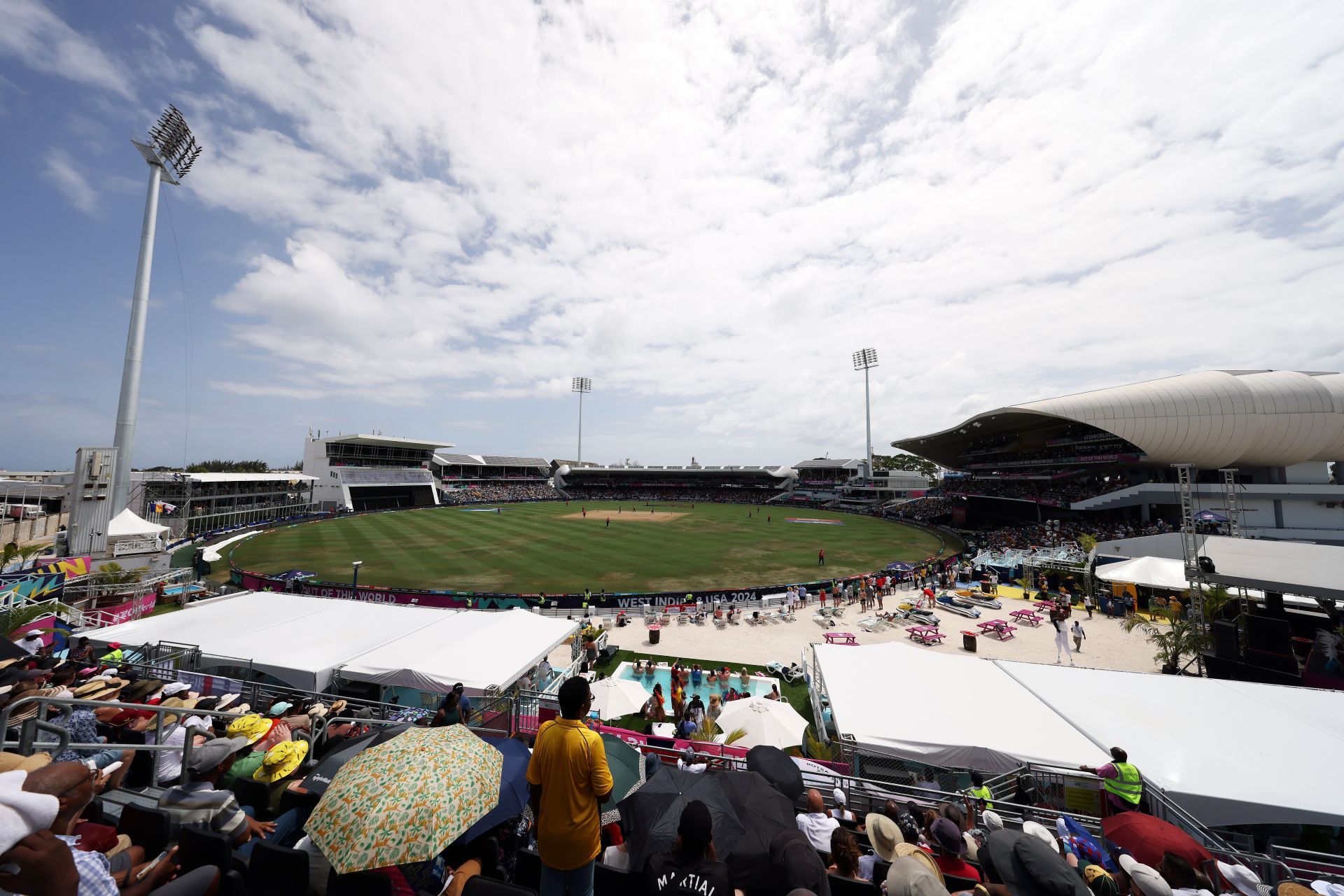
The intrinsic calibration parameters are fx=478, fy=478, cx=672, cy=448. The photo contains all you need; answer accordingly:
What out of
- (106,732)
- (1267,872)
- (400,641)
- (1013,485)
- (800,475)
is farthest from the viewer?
(800,475)

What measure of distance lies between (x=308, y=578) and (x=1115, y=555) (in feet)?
153

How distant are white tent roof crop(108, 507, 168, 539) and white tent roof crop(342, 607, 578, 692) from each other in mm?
25642

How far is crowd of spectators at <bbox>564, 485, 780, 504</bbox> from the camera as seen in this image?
88.9 meters

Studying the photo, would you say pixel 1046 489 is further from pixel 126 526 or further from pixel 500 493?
pixel 500 493

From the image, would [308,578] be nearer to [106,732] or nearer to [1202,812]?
[106,732]

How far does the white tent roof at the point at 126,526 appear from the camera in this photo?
24.9 m

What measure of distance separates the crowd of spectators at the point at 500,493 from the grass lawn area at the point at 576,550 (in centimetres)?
2008

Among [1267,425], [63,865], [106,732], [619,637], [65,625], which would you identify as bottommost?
[619,637]

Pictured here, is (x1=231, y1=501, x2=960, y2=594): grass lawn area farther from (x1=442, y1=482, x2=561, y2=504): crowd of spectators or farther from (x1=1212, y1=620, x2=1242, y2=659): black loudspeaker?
(x1=442, y1=482, x2=561, y2=504): crowd of spectators

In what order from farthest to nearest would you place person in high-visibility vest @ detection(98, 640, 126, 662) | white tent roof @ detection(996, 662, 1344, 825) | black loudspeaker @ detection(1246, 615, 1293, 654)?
black loudspeaker @ detection(1246, 615, 1293, 654) → person in high-visibility vest @ detection(98, 640, 126, 662) → white tent roof @ detection(996, 662, 1344, 825)

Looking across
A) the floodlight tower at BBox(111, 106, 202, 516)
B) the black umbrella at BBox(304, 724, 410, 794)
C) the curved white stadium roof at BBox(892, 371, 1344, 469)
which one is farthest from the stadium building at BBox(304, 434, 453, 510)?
the curved white stadium roof at BBox(892, 371, 1344, 469)

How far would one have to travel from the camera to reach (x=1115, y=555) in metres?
→ 28.4

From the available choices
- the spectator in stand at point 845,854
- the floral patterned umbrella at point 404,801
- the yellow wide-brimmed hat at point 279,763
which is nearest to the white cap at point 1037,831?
the spectator in stand at point 845,854

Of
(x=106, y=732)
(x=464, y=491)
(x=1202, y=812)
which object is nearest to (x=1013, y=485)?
(x=1202, y=812)
